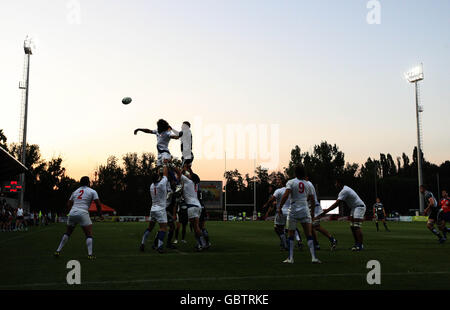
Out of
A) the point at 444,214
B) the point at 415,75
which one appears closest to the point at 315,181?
the point at 415,75

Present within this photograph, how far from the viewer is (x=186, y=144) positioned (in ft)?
A: 44.9

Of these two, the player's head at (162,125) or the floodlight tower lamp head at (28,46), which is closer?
the player's head at (162,125)

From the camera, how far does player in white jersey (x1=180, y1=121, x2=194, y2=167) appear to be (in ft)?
44.5

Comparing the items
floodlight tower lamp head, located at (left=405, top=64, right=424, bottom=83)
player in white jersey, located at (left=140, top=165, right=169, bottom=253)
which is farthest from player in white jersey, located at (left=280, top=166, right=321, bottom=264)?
floodlight tower lamp head, located at (left=405, top=64, right=424, bottom=83)

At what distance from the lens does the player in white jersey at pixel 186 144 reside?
13578mm

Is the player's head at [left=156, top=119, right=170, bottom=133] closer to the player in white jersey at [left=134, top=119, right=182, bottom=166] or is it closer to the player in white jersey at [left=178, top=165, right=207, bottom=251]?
the player in white jersey at [left=134, top=119, right=182, bottom=166]

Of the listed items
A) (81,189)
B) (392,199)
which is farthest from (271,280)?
(392,199)

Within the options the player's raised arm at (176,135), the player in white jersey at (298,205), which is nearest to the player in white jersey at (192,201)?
the player's raised arm at (176,135)

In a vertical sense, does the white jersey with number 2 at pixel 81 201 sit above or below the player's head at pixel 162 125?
below

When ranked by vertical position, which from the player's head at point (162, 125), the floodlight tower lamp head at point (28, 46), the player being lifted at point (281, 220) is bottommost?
the player being lifted at point (281, 220)

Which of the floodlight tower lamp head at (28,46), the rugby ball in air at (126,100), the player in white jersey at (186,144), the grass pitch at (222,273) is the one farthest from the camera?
the floodlight tower lamp head at (28,46)

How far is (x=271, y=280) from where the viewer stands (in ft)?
24.3

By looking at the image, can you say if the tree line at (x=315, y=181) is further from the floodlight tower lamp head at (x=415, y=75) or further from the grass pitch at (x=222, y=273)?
the grass pitch at (x=222, y=273)
